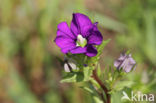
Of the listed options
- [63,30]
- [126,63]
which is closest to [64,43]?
[63,30]

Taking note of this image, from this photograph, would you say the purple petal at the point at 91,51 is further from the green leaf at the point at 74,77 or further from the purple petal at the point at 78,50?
the green leaf at the point at 74,77

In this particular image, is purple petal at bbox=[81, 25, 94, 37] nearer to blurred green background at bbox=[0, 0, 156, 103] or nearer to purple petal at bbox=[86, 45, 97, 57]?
purple petal at bbox=[86, 45, 97, 57]

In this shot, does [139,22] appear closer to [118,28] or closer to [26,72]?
[118,28]

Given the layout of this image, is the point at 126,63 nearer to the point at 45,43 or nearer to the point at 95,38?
the point at 95,38

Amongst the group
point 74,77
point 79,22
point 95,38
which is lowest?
point 74,77

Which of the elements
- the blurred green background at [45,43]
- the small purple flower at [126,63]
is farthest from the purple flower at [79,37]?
the blurred green background at [45,43]

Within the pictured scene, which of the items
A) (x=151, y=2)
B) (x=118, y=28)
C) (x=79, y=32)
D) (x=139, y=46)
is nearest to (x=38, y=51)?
(x=118, y=28)
